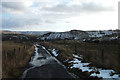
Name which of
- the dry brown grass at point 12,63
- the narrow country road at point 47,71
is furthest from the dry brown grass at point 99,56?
the dry brown grass at point 12,63

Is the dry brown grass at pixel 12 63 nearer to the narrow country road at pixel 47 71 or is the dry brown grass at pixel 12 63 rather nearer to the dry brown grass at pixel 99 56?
the narrow country road at pixel 47 71

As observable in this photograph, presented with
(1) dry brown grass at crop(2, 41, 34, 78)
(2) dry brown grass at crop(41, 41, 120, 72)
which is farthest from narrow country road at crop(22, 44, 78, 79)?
(2) dry brown grass at crop(41, 41, 120, 72)

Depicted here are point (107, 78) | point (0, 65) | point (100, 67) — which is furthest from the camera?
point (100, 67)

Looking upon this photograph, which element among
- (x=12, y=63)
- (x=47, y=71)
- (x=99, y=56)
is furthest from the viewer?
(x=99, y=56)

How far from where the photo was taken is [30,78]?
10.0m

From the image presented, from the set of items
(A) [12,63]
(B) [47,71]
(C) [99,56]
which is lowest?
(B) [47,71]

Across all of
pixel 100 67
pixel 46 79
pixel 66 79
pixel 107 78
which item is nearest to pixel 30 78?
pixel 46 79

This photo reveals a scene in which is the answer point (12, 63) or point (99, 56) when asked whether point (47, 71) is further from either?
point (99, 56)

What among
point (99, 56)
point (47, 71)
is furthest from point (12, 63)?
point (99, 56)

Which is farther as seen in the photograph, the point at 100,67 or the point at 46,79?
the point at 100,67

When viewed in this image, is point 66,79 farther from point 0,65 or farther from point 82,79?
point 0,65

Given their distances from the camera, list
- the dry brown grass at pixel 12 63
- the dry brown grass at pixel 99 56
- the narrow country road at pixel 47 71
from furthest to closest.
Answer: the dry brown grass at pixel 99 56 → the dry brown grass at pixel 12 63 → the narrow country road at pixel 47 71

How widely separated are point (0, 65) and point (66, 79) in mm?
5304

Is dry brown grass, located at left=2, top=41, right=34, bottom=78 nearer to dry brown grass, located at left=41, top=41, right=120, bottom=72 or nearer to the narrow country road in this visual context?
the narrow country road
